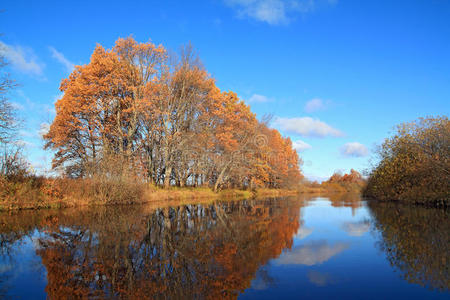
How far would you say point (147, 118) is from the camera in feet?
91.4

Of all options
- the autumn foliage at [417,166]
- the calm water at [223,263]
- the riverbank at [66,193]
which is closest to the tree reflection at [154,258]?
the calm water at [223,263]

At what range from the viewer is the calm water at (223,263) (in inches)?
169

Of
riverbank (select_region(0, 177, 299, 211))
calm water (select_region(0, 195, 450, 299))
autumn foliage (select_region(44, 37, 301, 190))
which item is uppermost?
autumn foliage (select_region(44, 37, 301, 190))

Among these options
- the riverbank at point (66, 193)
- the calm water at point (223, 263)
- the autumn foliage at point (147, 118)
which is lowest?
the calm water at point (223, 263)

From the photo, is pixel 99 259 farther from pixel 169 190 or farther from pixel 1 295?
pixel 169 190

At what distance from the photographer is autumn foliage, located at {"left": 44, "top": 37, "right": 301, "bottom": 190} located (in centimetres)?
2700

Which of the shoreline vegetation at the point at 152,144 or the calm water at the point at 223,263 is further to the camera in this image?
the shoreline vegetation at the point at 152,144

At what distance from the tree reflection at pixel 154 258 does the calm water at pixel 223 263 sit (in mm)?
18

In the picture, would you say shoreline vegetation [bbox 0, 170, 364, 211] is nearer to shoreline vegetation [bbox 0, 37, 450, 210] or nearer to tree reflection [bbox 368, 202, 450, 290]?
shoreline vegetation [bbox 0, 37, 450, 210]

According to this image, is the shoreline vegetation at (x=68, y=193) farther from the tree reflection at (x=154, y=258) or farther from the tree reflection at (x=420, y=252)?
the tree reflection at (x=420, y=252)

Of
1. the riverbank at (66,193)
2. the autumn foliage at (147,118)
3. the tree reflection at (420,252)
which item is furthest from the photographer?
the autumn foliage at (147,118)

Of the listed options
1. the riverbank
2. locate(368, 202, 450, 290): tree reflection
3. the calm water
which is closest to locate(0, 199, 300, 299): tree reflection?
the calm water

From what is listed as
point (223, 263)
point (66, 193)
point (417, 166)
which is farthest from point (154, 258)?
point (417, 166)

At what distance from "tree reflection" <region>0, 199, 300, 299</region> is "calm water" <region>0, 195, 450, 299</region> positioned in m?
0.02
